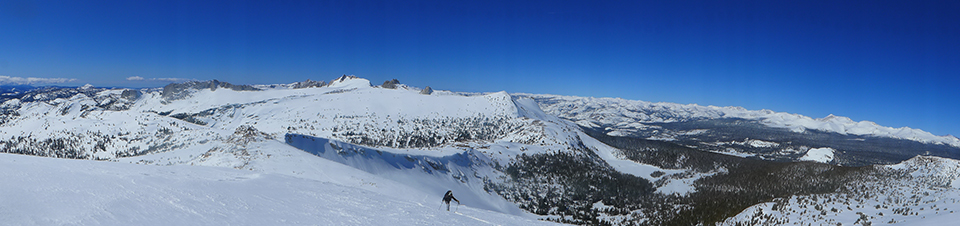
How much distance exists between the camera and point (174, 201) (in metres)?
12.2

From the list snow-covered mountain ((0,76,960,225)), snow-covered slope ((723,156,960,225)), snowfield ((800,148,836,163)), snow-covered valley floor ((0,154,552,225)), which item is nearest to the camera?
snow-covered valley floor ((0,154,552,225))

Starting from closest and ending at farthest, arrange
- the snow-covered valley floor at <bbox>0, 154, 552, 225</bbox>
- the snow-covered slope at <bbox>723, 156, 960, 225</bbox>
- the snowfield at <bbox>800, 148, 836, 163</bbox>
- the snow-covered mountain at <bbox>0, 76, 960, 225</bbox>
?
the snow-covered valley floor at <bbox>0, 154, 552, 225</bbox>
the snow-covered mountain at <bbox>0, 76, 960, 225</bbox>
the snow-covered slope at <bbox>723, 156, 960, 225</bbox>
the snowfield at <bbox>800, 148, 836, 163</bbox>

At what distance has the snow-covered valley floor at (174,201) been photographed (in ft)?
33.0

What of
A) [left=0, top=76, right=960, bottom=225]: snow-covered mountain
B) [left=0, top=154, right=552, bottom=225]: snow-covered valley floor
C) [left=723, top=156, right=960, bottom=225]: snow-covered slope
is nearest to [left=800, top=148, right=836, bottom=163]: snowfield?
[left=0, top=76, right=960, bottom=225]: snow-covered mountain

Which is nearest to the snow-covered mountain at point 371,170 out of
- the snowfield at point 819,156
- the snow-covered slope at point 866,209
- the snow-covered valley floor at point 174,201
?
the snow-covered valley floor at point 174,201

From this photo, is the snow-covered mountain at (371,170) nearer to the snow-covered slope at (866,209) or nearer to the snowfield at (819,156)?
the snowfield at (819,156)

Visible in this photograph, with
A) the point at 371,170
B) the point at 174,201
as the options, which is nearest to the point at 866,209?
the point at 174,201

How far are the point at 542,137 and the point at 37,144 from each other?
14666 centimetres

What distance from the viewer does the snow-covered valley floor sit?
10062mm

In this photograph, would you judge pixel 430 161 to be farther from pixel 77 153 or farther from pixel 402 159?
pixel 77 153

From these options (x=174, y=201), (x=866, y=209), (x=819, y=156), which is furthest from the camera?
(x=819, y=156)

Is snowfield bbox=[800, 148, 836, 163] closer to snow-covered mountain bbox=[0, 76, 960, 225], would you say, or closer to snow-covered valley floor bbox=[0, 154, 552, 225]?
snow-covered mountain bbox=[0, 76, 960, 225]

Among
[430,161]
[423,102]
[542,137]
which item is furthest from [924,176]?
[423,102]

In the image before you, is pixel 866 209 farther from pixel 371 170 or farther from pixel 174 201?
pixel 371 170
